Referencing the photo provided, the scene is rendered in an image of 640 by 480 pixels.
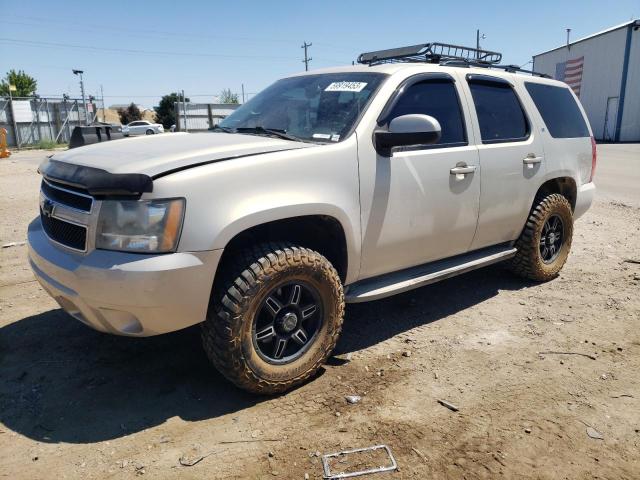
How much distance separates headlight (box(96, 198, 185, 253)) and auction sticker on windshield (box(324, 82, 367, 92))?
1651mm

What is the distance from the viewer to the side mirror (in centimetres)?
323

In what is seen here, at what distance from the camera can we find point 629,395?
3172 mm

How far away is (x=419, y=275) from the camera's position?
3891mm

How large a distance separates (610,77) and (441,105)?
34202mm

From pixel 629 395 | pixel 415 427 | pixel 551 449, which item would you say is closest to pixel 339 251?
pixel 415 427

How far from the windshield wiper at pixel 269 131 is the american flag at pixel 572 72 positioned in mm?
36576

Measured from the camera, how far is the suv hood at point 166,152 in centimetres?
271

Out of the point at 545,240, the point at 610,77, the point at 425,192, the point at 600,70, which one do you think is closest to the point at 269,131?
the point at 425,192

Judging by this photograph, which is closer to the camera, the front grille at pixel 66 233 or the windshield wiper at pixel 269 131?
the front grille at pixel 66 233

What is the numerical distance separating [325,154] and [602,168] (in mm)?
15074

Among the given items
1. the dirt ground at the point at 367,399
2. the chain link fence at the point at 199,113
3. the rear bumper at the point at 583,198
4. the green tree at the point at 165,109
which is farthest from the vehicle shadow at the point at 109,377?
the green tree at the point at 165,109

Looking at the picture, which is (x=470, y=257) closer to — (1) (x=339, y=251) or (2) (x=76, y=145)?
(1) (x=339, y=251)

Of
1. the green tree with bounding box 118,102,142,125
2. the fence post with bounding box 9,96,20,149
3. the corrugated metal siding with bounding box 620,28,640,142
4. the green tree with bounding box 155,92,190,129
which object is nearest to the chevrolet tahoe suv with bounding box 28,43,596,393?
the fence post with bounding box 9,96,20,149

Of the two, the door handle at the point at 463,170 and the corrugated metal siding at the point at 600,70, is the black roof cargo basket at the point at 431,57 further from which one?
the corrugated metal siding at the point at 600,70
